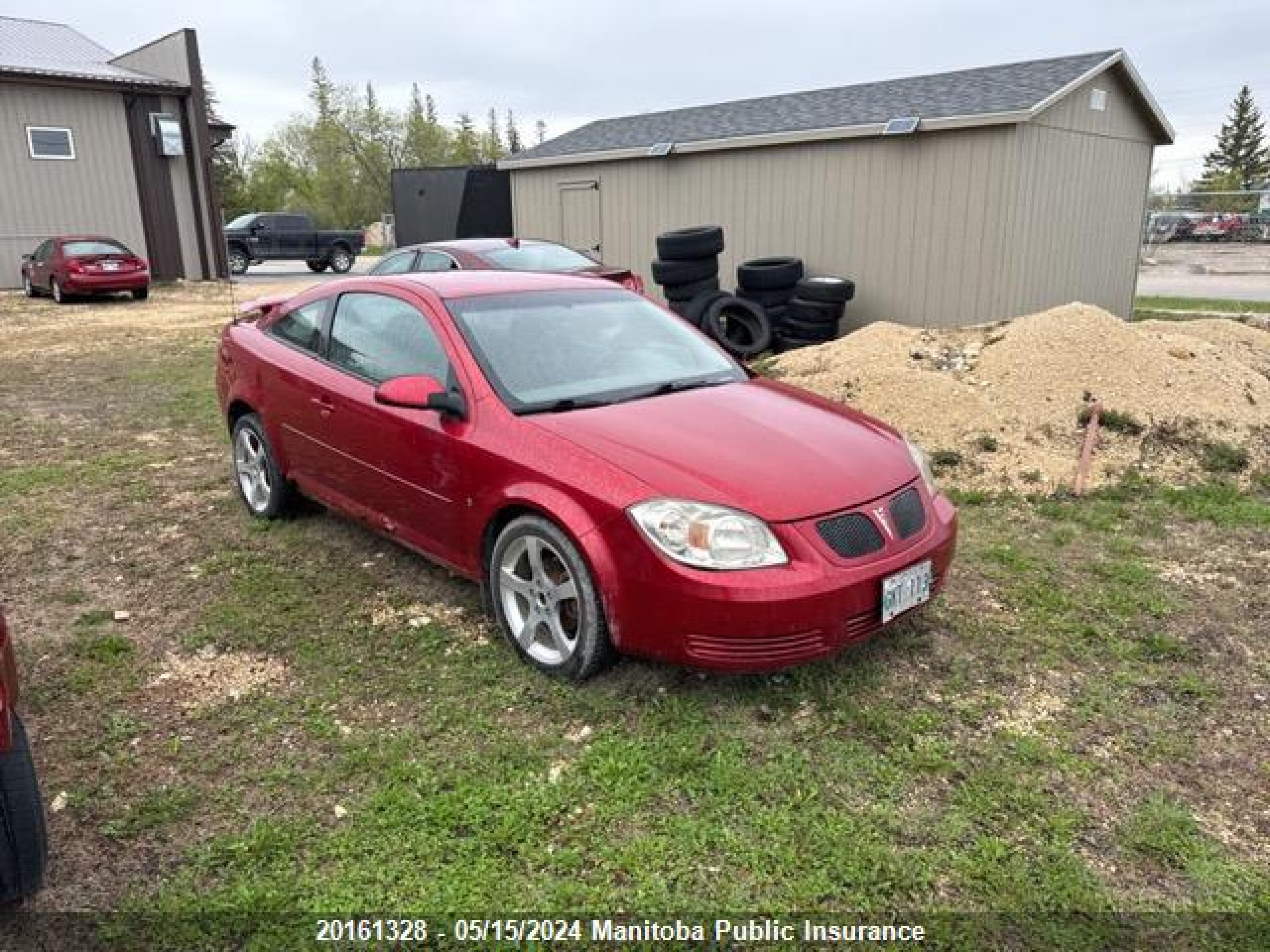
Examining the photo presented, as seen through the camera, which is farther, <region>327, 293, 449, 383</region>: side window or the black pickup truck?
the black pickup truck

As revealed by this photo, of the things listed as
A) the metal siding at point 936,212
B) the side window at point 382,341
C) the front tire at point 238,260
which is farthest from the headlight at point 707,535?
the front tire at point 238,260

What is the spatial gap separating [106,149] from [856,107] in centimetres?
1846

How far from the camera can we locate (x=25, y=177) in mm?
20875

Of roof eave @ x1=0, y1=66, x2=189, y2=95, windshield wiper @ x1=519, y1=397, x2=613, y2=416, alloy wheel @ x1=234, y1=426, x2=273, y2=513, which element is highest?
roof eave @ x1=0, y1=66, x2=189, y2=95

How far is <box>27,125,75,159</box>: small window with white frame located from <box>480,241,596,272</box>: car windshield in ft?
54.8

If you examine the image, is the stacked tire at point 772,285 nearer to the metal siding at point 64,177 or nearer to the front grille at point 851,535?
the front grille at point 851,535

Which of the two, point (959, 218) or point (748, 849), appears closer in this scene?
point (748, 849)

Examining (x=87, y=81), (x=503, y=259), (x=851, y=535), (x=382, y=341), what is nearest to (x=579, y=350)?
(x=382, y=341)

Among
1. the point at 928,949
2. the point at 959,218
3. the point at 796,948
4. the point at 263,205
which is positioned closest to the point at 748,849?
the point at 796,948

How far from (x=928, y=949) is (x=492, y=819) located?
126 cm

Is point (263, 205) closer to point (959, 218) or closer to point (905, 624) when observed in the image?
point (959, 218)

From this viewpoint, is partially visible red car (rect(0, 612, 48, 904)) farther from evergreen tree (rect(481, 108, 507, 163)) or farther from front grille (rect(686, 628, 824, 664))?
evergreen tree (rect(481, 108, 507, 163))

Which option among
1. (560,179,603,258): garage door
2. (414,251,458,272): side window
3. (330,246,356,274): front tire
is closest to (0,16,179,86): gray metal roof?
(330,246,356,274): front tire

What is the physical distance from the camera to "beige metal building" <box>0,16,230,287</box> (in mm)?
20828
